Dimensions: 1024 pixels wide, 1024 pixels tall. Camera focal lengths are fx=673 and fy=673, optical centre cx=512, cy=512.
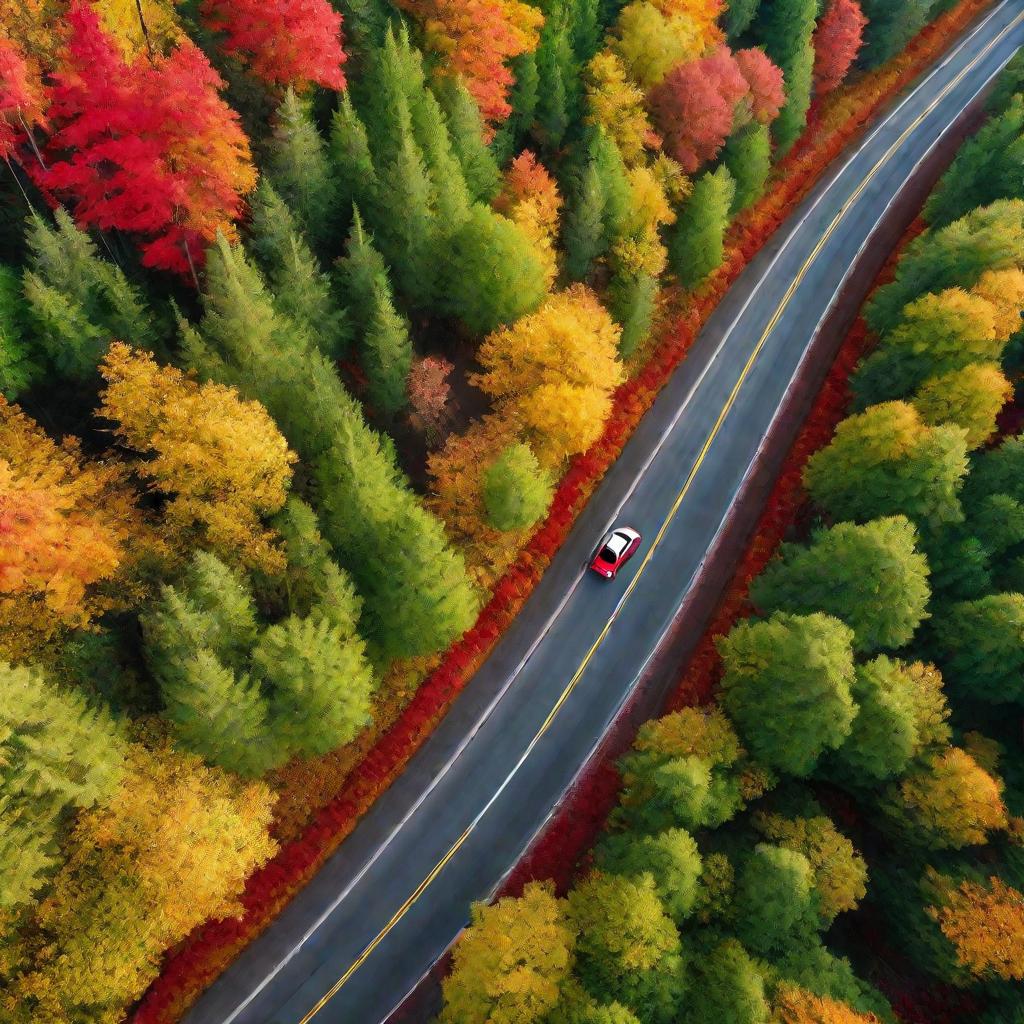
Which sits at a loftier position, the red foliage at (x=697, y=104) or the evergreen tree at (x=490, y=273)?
the red foliage at (x=697, y=104)

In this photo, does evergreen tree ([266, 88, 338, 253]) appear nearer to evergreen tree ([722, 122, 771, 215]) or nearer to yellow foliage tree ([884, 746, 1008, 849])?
evergreen tree ([722, 122, 771, 215])

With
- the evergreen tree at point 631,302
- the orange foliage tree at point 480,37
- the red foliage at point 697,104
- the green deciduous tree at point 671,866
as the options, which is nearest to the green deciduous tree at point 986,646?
the green deciduous tree at point 671,866

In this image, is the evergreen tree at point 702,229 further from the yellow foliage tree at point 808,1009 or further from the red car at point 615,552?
the yellow foliage tree at point 808,1009

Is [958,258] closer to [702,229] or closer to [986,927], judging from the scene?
[702,229]

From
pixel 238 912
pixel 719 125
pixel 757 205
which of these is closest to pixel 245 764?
pixel 238 912

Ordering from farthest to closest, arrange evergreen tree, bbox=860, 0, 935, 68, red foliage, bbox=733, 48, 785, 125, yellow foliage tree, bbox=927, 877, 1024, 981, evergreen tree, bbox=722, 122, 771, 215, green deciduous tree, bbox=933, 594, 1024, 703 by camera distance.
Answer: evergreen tree, bbox=860, 0, 935, 68 → red foliage, bbox=733, 48, 785, 125 → evergreen tree, bbox=722, 122, 771, 215 → green deciduous tree, bbox=933, 594, 1024, 703 → yellow foliage tree, bbox=927, 877, 1024, 981

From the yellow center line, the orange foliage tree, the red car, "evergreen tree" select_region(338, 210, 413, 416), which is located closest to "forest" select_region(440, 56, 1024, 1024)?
the yellow center line
